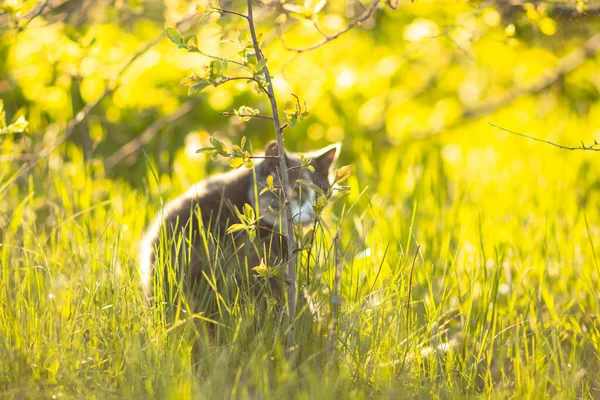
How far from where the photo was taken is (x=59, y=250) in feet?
9.83

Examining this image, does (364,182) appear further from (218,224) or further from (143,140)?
(143,140)

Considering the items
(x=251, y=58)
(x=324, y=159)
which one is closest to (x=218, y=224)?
(x=324, y=159)

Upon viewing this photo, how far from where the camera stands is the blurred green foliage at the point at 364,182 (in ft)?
7.63

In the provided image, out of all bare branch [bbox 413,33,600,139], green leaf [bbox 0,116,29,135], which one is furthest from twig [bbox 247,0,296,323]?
bare branch [bbox 413,33,600,139]

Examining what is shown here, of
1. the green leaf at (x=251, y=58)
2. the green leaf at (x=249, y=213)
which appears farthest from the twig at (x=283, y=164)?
the green leaf at (x=249, y=213)

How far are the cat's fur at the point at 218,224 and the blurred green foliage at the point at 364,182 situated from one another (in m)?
0.16

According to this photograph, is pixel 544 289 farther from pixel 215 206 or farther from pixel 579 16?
pixel 215 206

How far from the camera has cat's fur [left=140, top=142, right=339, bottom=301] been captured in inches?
105

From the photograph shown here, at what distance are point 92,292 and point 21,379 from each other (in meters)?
0.40

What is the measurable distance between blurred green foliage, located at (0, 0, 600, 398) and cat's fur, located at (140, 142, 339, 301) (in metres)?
0.16

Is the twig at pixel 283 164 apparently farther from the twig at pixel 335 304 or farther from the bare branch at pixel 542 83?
the bare branch at pixel 542 83

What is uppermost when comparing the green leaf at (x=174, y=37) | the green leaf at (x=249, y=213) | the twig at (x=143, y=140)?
the green leaf at (x=174, y=37)

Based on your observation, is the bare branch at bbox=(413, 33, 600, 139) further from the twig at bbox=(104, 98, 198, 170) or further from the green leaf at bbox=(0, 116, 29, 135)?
the green leaf at bbox=(0, 116, 29, 135)

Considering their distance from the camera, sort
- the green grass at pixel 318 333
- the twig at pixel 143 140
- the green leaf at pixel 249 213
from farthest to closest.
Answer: the twig at pixel 143 140 → the green leaf at pixel 249 213 → the green grass at pixel 318 333
